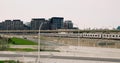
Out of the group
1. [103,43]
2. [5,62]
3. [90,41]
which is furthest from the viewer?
[90,41]

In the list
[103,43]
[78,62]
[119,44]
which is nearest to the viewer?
[78,62]

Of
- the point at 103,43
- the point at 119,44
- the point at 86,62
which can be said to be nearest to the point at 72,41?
the point at 103,43

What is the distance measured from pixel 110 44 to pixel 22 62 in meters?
45.8

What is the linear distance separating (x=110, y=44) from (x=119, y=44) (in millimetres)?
2605

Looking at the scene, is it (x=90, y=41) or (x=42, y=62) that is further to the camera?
(x=90, y=41)

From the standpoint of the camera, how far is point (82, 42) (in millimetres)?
87062

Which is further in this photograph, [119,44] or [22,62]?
[119,44]

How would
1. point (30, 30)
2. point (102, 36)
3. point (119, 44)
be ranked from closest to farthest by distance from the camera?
point (119, 44) → point (102, 36) → point (30, 30)

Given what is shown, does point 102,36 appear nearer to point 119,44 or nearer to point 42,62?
point 119,44

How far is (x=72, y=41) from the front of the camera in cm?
9325

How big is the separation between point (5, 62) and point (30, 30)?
169 meters

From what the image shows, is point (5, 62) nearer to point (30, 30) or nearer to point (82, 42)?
point (82, 42)

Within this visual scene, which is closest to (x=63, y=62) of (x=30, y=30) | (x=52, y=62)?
(x=52, y=62)

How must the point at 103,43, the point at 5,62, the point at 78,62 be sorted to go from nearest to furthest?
the point at 5,62 → the point at 78,62 → the point at 103,43
